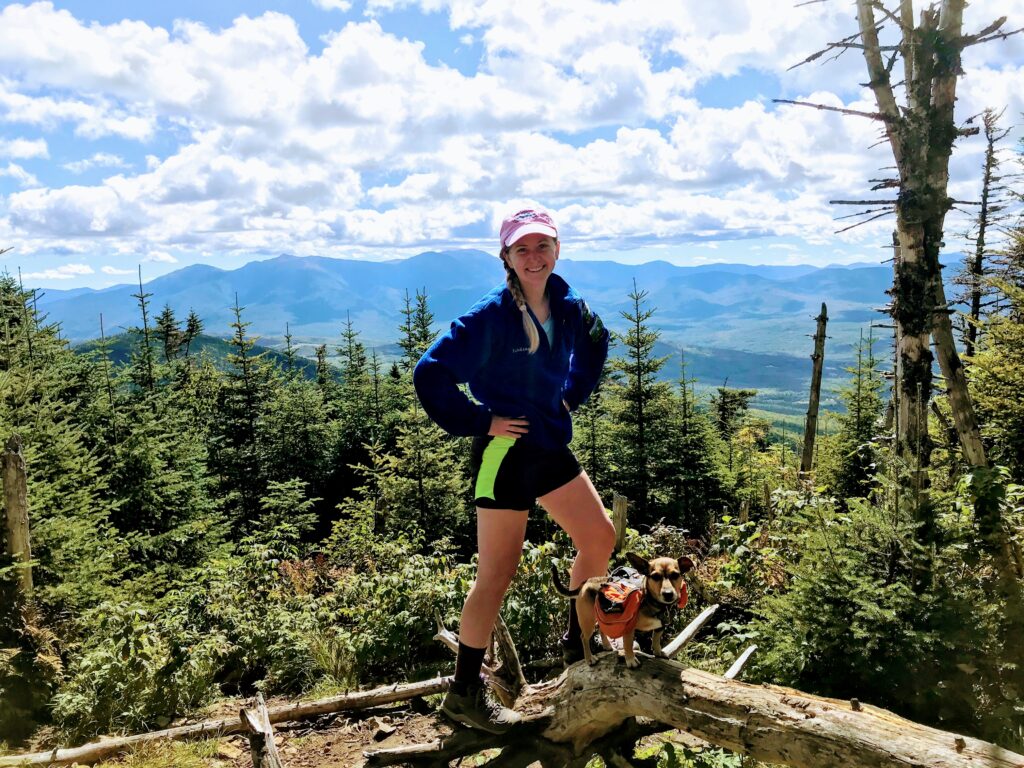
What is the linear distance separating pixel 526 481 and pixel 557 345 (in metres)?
0.72

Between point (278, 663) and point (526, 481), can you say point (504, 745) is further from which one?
point (278, 663)

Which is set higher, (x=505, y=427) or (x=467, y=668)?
(x=505, y=427)

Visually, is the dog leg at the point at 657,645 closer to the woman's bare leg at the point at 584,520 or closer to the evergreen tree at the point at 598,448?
the woman's bare leg at the point at 584,520

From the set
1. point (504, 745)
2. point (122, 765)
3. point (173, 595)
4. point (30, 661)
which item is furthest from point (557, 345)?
point (173, 595)

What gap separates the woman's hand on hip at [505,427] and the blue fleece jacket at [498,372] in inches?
1.2

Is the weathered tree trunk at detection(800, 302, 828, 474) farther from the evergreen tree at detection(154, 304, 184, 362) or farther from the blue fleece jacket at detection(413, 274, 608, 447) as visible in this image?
the evergreen tree at detection(154, 304, 184, 362)

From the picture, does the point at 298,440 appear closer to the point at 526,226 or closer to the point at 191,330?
the point at 191,330

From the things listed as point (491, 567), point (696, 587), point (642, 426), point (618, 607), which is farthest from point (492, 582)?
point (642, 426)

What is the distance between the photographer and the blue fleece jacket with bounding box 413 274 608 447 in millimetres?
2943

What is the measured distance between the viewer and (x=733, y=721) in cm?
283

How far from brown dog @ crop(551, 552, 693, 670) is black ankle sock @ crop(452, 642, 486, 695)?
571 mm

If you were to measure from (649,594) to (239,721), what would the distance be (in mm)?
3523

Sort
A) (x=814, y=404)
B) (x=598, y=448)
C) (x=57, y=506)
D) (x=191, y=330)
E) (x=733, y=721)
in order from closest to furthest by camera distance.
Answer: (x=733, y=721)
(x=57, y=506)
(x=598, y=448)
(x=814, y=404)
(x=191, y=330)

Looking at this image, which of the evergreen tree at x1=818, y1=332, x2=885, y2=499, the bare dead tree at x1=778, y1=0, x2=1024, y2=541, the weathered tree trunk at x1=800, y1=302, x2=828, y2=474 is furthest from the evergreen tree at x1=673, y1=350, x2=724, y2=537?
the bare dead tree at x1=778, y1=0, x2=1024, y2=541
